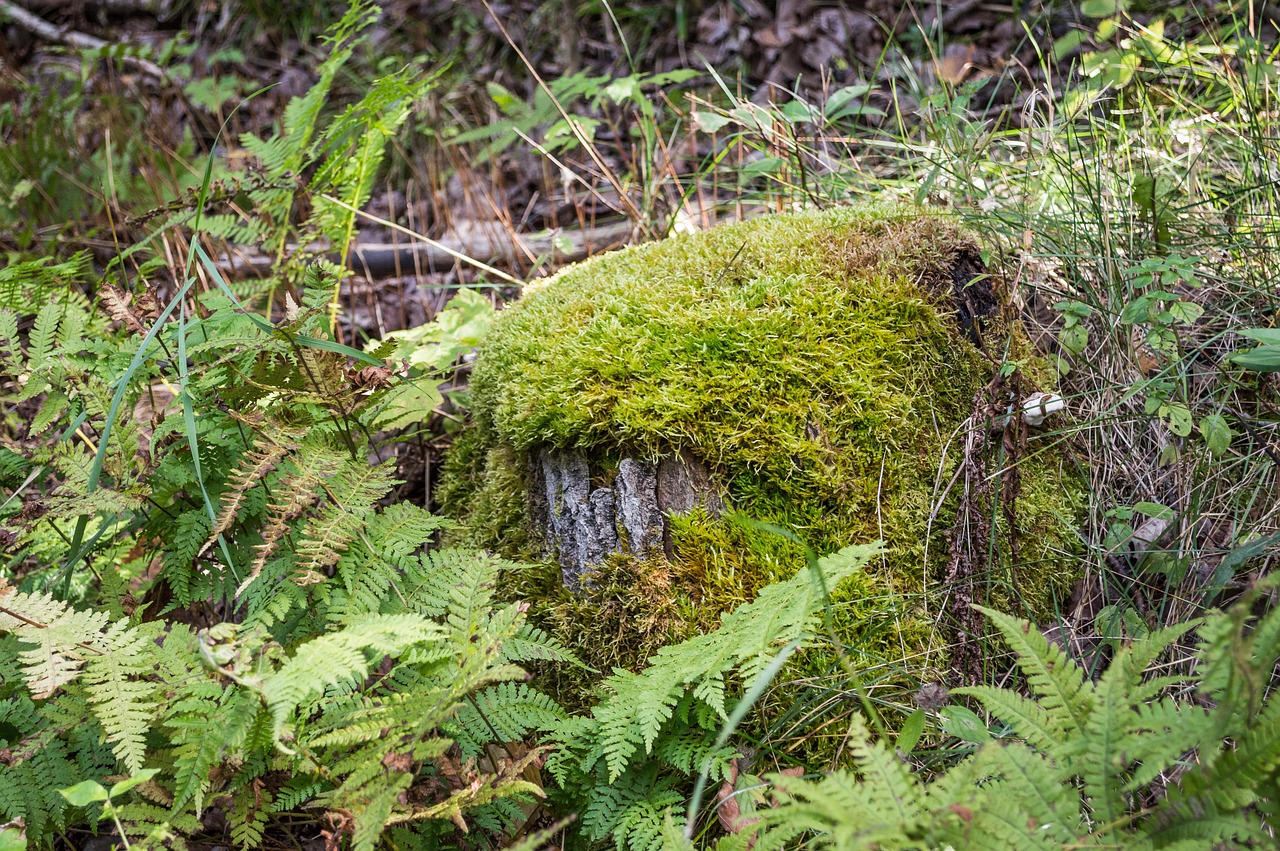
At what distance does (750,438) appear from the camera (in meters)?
2.12

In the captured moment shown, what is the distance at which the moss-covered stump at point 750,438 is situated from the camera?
204 cm

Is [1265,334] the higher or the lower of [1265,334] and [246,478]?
the higher

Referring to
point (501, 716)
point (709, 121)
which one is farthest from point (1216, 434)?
point (709, 121)

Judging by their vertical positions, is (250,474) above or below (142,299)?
below

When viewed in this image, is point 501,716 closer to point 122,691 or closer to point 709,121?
point 122,691

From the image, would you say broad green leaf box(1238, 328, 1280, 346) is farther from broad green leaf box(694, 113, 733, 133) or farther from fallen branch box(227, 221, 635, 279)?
fallen branch box(227, 221, 635, 279)

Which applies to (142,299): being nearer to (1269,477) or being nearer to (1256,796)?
(1256,796)

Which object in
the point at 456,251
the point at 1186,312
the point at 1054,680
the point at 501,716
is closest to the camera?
the point at 1054,680

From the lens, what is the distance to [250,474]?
70.6 inches

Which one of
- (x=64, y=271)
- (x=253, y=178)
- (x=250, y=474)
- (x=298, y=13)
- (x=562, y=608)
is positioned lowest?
(x=562, y=608)

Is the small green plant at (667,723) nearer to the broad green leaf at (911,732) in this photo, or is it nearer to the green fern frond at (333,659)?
the broad green leaf at (911,732)

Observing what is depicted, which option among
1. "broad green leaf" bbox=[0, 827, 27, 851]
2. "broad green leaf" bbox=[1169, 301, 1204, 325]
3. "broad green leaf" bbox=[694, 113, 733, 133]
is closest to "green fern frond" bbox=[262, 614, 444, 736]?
"broad green leaf" bbox=[0, 827, 27, 851]

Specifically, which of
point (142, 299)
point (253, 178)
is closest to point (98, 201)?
point (253, 178)

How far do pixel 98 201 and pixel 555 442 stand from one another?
399cm
